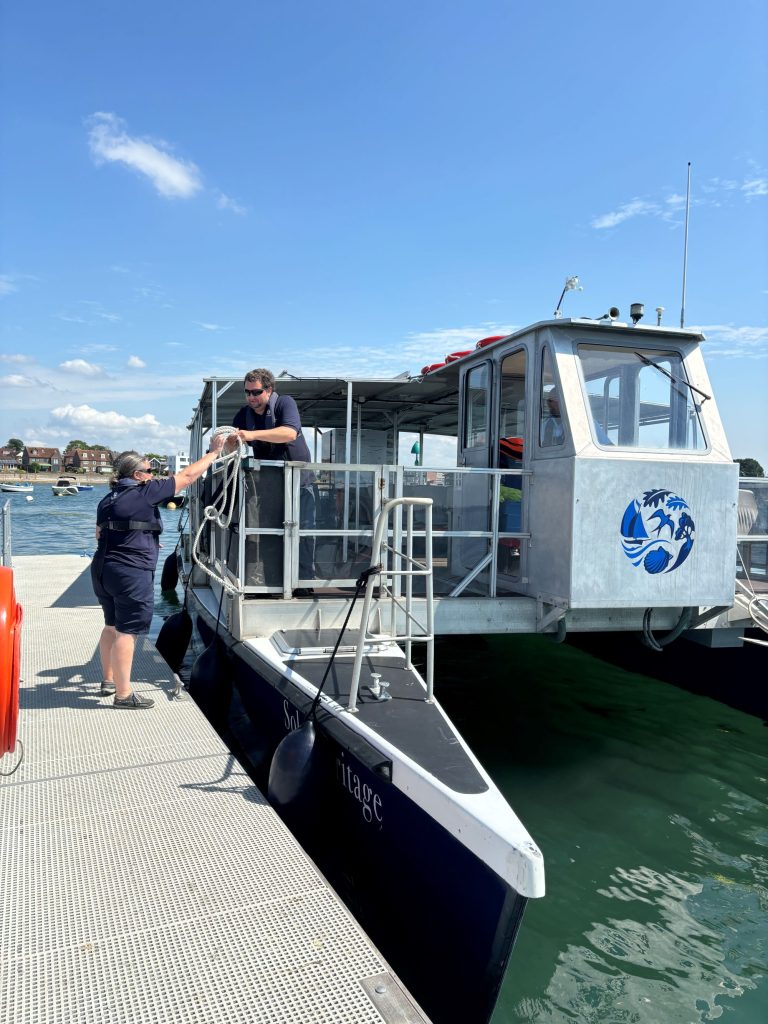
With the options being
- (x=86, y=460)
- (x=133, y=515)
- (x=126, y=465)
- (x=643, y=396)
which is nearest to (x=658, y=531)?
(x=643, y=396)

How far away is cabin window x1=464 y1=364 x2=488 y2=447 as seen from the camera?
698cm

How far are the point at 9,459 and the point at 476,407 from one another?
556 ft

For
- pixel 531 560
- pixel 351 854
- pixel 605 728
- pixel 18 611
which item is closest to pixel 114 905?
pixel 351 854

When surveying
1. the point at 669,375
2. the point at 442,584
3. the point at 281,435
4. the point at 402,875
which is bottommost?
the point at 402,875

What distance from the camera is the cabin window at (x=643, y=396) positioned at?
5.71 metres

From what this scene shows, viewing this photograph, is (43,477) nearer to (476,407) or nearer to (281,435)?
(476,407)

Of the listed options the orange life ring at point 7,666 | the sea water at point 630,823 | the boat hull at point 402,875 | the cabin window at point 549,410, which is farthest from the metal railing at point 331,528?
the orange life ring at point 7,666

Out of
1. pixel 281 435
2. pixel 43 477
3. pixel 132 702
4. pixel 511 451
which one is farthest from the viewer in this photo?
pixel 43 477

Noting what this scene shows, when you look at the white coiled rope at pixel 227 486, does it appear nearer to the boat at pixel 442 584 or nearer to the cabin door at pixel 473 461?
the boat at pixel 442 584

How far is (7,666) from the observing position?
3.49 metres

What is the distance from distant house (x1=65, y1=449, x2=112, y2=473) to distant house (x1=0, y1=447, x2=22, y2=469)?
9.67 m

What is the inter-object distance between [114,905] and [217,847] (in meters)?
0.53

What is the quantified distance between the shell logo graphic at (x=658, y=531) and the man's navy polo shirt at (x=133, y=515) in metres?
3.21

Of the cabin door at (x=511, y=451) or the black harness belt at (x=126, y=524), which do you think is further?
the cabin door at (x=511, y=451)
